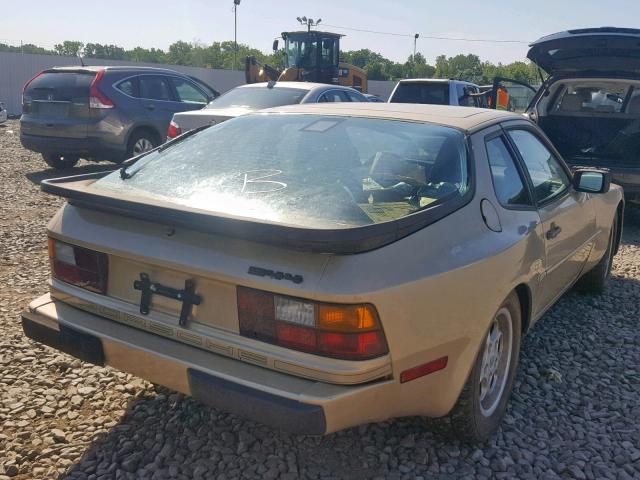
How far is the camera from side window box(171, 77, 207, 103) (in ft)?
34.3

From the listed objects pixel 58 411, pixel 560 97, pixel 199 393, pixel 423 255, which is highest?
pixel 560 97

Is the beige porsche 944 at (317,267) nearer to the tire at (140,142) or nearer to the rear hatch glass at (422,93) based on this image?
the tire at (140,142)

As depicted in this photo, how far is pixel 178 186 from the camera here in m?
2.84

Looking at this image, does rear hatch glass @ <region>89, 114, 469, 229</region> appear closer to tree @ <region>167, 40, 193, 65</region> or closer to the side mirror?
the side mirror

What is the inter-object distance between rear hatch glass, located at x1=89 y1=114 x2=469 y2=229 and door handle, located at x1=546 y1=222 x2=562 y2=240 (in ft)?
2.71

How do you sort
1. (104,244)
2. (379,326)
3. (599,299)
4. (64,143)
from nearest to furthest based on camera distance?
(379,326) < (104,244) < (599,299) < (64,143)

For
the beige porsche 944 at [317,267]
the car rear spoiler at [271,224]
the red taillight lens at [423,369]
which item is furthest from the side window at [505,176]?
the red taillight lens at [423,369]

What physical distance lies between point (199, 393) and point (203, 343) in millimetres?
191

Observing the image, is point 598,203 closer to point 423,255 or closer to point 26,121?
point 423,255

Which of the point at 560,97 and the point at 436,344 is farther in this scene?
the point at 560,97

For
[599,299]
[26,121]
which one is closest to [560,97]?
[599,299]

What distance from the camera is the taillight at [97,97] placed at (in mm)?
9156

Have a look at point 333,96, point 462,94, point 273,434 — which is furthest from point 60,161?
point 273,434

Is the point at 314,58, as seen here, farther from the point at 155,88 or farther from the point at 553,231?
the point at 553,231
